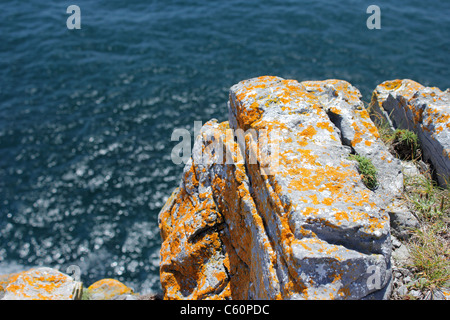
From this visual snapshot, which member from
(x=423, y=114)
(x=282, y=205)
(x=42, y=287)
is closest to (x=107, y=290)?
(x=42, y=287)

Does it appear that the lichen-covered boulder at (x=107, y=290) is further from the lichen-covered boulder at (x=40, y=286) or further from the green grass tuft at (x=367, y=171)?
the green grass tuft at (x=367, y=171)

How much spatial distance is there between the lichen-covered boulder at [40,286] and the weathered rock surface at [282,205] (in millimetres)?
3716

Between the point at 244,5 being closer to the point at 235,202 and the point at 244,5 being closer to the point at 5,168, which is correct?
the point at 5,168

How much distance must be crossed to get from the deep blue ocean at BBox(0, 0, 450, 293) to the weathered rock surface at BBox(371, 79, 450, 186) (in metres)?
10.6

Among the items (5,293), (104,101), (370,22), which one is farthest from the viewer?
(370,22)

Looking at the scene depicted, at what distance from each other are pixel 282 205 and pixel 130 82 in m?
18.9

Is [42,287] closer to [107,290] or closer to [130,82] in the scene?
[107,290]

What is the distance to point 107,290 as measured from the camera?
12.4 m

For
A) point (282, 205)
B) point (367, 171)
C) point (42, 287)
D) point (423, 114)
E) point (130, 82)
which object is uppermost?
point (423, 114)

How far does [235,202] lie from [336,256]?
A: 106 inches

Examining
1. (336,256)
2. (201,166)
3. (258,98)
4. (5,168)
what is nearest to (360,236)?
(336,256)

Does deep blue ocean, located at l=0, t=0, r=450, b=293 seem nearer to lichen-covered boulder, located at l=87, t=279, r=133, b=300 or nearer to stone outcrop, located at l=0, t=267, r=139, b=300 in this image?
lichen-covered boulder, located at l=87, t=279, r=133, b=300

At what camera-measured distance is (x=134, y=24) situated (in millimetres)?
27188

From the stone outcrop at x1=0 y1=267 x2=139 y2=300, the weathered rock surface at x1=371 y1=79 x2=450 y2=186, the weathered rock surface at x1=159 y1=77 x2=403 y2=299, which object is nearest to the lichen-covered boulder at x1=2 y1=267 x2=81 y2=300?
the stone outcrop at x1=0 y1=267 x2=139 y2=300
